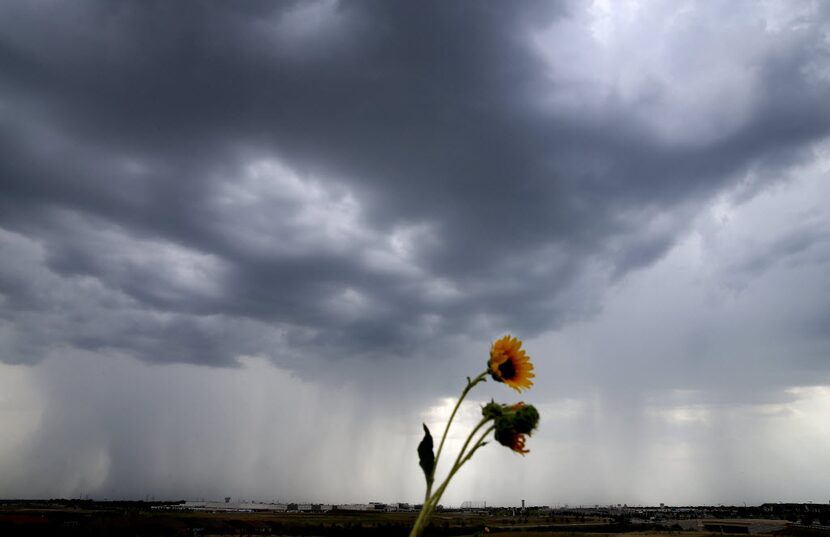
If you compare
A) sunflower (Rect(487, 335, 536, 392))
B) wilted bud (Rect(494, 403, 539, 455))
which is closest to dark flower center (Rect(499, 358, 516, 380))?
sunflower (Rect(487, 335, 536, 392))

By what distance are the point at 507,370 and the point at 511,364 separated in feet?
0.14

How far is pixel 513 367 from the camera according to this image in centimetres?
280

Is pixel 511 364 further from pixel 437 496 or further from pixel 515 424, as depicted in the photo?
pixel 437 496

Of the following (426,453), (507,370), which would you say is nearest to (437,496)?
→ (426,453)

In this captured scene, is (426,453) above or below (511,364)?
below

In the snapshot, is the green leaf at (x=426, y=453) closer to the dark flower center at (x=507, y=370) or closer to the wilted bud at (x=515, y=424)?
the wilted bud at (x=515, y=424)

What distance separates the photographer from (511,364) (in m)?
2.81

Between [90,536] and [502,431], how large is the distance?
44218mm

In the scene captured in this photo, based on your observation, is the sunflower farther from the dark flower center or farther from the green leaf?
the green leaf

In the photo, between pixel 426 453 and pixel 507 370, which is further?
pixel 507 370

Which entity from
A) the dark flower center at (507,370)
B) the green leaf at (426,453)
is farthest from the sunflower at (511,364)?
the green leaf at (426,453)

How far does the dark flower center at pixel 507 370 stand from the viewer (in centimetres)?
275

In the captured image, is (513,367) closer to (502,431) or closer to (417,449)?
(502,431)

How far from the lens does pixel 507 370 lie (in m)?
2.78
